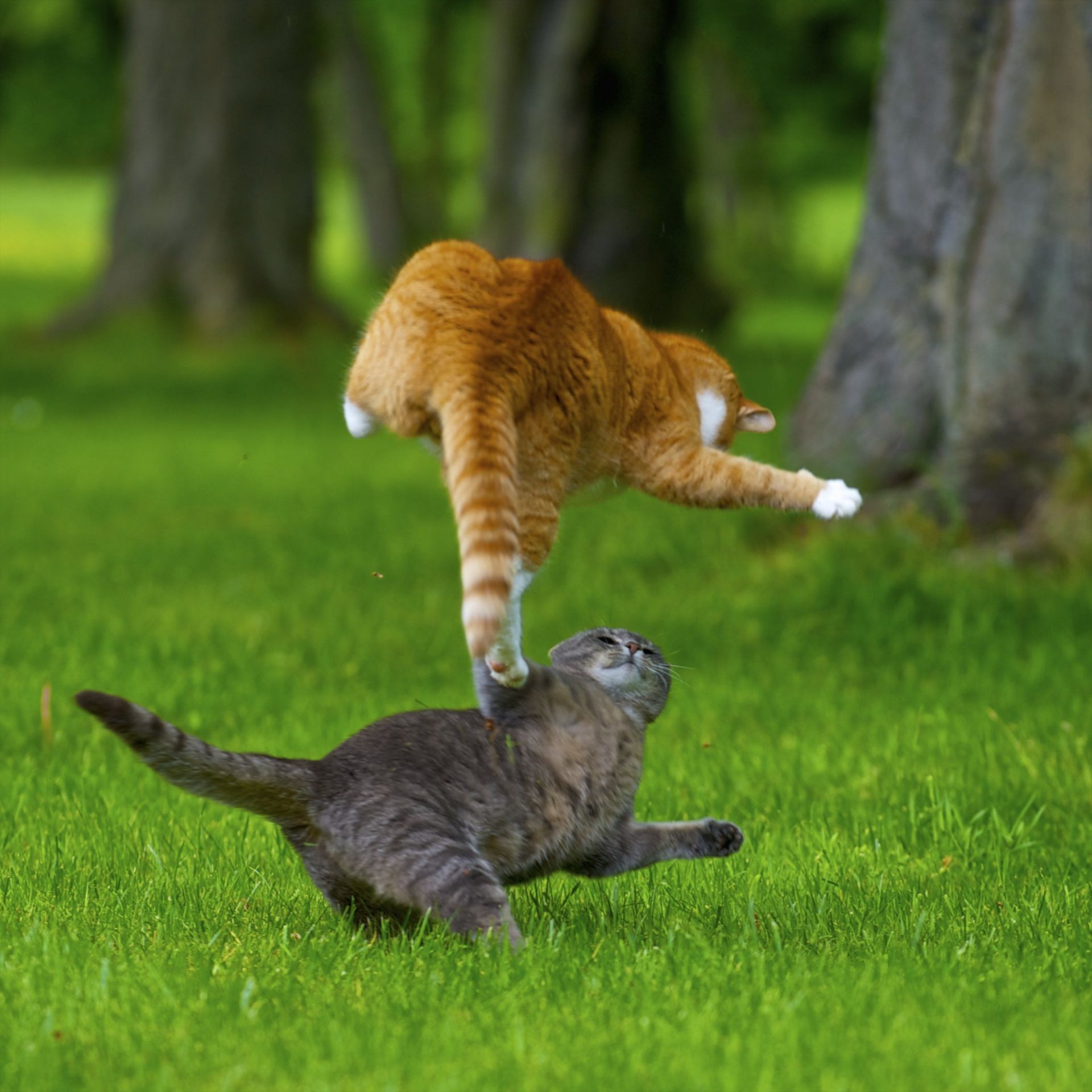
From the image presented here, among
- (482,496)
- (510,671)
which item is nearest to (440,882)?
(510,671)

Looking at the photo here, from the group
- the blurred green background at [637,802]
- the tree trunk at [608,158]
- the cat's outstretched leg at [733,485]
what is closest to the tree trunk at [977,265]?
the blurred green background at [637,802]

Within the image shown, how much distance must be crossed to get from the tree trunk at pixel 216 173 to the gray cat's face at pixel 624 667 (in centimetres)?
1194

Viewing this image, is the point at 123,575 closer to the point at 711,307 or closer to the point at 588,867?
the point at 588,867

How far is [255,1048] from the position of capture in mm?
2775

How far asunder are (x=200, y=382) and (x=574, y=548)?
7.59 m

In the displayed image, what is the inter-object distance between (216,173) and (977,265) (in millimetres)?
10044

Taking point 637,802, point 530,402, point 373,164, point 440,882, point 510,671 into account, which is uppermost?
point 530,402

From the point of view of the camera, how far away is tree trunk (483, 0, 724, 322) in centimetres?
1564

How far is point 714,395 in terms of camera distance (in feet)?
11.6

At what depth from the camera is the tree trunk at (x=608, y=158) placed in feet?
51.3

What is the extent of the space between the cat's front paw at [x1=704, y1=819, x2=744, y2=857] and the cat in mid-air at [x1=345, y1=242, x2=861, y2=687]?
0.68 m

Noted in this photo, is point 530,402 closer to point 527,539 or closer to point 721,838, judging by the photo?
point 527,539

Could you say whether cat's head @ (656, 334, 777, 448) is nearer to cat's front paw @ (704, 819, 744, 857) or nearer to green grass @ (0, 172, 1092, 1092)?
cat's front paw @ (704, 819, 744, 857)

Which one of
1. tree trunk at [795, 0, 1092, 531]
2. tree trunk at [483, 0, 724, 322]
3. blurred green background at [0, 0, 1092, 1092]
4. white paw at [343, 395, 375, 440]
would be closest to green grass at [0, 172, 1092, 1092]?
blurred green background at [0, 0, 1092, 1092]
